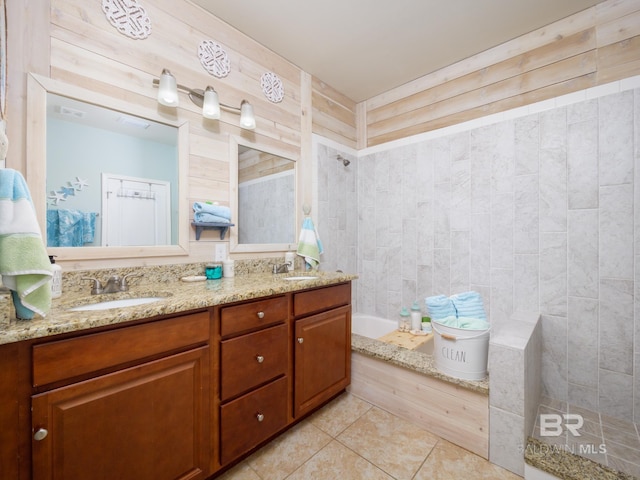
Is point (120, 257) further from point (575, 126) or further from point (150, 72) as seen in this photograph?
point (575, 126)

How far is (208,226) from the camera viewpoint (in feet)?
5.66

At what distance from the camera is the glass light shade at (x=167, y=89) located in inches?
58.2

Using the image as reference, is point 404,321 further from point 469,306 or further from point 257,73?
point 257,73

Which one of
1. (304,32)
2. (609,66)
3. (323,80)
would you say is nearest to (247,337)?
(304,32)

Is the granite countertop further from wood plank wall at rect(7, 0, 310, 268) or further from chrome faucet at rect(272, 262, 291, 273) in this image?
chrome faucet at rect(272, 262, 291, 273)

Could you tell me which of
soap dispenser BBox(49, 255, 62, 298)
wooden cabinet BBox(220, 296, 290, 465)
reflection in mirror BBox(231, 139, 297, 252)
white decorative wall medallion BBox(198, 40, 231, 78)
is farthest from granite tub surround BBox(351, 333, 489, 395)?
white decorative wall medallion BBox(198, 40, 231, 78)

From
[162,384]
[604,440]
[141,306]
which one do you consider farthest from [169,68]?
[604,440]

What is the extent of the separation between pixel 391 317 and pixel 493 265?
1002mm

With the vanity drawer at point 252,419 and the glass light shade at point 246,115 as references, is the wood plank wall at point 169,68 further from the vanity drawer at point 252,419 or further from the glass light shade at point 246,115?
the vanity drawer at point 252,419

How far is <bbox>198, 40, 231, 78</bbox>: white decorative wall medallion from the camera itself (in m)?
1.74

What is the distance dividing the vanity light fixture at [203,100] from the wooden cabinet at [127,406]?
1.19m

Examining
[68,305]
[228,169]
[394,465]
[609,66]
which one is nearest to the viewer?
[68,305]

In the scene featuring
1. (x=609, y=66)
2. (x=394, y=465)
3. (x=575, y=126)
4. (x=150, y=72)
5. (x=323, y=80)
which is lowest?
(x=394, y=465)

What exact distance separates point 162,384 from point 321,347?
35.3 inches
